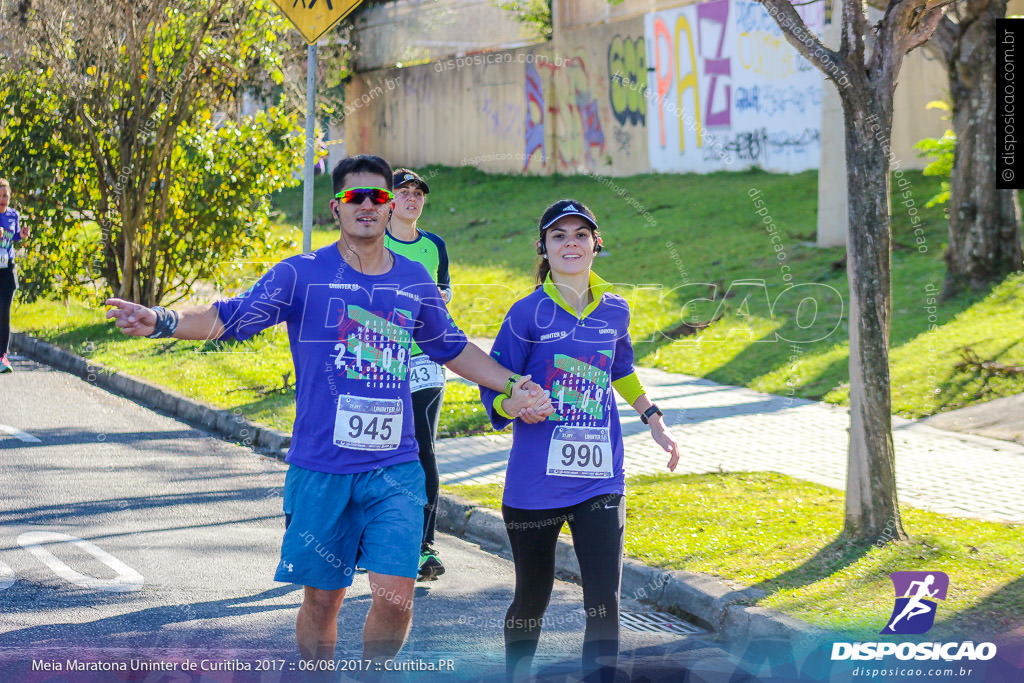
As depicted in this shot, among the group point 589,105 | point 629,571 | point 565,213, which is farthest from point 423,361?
point 589,105

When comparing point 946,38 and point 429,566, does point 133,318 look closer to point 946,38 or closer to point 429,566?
point 429,566

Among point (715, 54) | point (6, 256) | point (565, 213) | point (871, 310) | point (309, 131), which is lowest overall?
point (871, 310)

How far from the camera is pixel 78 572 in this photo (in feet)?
20.0

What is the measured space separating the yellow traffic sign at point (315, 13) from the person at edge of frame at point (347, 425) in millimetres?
5714

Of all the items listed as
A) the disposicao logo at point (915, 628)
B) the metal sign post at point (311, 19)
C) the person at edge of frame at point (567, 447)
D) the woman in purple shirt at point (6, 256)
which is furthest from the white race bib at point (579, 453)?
the woman in purple shirt at point (6, 256)

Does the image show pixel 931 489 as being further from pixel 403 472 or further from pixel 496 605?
pixel 403 472

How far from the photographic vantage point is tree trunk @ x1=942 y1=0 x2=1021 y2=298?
44.1ft

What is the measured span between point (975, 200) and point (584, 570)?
35.7 ft

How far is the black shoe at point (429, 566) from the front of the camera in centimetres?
634

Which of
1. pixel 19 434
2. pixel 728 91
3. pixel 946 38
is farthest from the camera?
pixel 728 91

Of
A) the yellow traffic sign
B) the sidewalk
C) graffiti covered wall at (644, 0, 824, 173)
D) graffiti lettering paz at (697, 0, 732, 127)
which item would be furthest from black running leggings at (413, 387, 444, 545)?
graffiti lettering paz at (697, 0, 732, 127)

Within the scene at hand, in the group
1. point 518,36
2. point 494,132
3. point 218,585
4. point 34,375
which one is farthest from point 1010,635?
point 518,36

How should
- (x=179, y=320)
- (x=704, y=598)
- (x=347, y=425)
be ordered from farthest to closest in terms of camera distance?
(x=704, y=598)
(x=347, y=425)
(x=179, y=320)

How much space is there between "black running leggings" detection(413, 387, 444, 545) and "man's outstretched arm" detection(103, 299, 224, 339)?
7.09 feet
